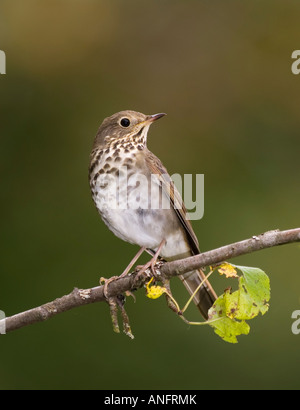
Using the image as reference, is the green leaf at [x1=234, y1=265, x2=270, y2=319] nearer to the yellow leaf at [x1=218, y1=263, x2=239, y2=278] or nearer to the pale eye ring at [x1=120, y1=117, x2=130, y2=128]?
the yellow leaf at [x1=218, y1=263, x2=239, y2=278]

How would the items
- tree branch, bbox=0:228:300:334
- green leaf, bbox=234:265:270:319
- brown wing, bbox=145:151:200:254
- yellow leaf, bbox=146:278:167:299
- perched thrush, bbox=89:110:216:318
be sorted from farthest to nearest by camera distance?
1. brown wing, bbox=145:151:200:254
2. perched thrush, bbox=89:110:216:318
3. yellow leaf, bbox=146:278:167:299
4. green leaf, bbox=234:265:270:319
5. tree branch, bbox=0:228:300:334

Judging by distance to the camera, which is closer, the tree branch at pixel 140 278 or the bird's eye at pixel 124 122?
the tree branch at pixel 140 278

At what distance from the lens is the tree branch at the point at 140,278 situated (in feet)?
7.09

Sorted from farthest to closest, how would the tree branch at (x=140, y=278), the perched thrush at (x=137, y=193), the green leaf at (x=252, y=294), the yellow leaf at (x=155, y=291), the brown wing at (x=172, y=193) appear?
the brown wing at (x=172, y=193), the perched thrush at (x=137, y=193), the yellow leaf at (x=155, y=291), the green leaf at (x=252, y=294), the tree branch at (x=140, y=278)

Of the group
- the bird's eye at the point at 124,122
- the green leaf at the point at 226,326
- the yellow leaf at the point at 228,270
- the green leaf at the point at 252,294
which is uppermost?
the bird's eye at the point at 124,122

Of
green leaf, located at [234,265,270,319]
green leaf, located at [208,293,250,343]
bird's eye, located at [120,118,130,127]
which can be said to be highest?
bird's eye, located at [120,118,130,127]

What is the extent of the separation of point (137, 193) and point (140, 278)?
1.54 feet

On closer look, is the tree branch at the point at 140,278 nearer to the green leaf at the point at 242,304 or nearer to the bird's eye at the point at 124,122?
the green leaf at the point at 242,304

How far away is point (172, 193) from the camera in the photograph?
3.21 m

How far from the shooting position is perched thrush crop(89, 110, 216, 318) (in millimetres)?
2922

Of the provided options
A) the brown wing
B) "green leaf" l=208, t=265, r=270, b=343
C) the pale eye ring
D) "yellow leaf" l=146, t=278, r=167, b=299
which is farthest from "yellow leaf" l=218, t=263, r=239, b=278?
the pale eye ring

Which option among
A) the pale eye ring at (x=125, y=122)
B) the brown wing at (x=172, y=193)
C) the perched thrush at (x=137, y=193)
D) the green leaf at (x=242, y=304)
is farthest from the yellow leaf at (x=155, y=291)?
the pale eye ring at (x=125, y=122)

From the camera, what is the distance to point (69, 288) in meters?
4.56

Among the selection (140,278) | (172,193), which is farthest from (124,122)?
(140,278)
